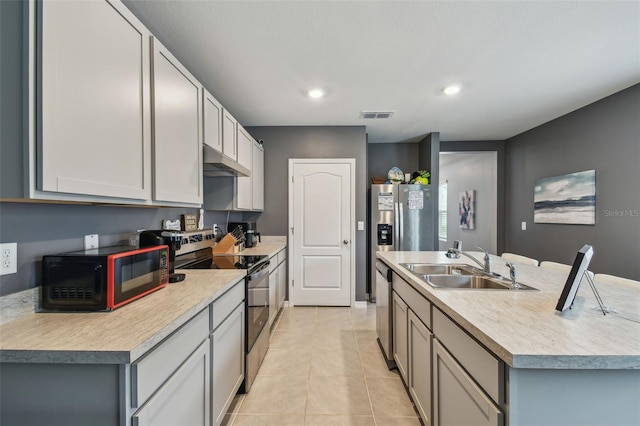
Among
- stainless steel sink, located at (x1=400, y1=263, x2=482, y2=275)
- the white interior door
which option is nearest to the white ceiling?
the white interior door

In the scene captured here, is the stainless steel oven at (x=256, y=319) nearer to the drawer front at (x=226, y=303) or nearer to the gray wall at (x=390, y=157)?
the drawer front at (x=226, y=303)

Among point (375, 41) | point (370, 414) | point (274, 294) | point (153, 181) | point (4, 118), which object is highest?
point (375, 41)

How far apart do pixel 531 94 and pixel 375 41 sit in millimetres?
2033

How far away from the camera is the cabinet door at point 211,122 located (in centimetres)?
196

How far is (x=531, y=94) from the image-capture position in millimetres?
2715

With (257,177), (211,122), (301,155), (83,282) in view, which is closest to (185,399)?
(83,282)

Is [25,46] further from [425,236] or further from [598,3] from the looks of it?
[425,236]

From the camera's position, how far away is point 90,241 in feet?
4.52

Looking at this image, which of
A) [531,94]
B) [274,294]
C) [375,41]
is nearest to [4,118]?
[375,41]

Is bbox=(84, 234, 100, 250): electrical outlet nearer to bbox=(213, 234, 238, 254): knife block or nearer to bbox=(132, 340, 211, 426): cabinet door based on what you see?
bbox=(132, 340, 211, 426): cabinet door

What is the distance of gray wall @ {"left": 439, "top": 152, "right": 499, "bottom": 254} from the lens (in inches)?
180

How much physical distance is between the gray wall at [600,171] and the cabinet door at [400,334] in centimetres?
257

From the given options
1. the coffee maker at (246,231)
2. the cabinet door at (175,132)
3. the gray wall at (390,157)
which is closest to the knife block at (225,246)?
the coffee maker at (246,231)

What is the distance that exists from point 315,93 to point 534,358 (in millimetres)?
2615
